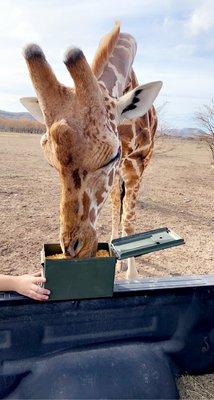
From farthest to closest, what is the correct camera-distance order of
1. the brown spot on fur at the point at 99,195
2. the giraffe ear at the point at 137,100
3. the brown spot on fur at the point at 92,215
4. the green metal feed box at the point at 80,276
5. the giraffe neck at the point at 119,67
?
the giraffe neck at the point at 119,67
the giraffe ear at the point at 137,100
the brown spot on fur at the point at 99,195
the brown spot on fur at the point at 92,215
the green metal feed box at the point at 80,276

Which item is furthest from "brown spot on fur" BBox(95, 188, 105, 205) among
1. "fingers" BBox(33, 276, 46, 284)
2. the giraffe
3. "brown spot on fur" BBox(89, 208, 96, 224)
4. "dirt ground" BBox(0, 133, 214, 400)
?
"dirt ground" BBox(0, 133, 214, 400)

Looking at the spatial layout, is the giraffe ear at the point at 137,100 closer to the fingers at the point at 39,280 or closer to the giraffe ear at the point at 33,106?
the giraffe ear at the point at 33,106

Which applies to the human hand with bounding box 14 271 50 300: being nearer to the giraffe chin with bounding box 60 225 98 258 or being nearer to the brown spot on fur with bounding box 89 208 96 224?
the giraffe chin with bounding box 60 225 98 258

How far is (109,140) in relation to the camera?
8.00 ft

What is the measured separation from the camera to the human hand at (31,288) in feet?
6.92

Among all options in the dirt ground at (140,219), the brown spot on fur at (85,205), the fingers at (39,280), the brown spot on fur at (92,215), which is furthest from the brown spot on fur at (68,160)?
the dirt ground at (140,219)

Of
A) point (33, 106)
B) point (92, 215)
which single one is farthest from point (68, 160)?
point (33, 106)

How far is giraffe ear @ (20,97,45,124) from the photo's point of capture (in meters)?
3.09

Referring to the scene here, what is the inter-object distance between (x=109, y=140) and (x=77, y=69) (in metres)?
0.45

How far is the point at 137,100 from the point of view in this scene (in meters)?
2.89

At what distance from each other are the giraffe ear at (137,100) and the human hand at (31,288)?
4.40 feet

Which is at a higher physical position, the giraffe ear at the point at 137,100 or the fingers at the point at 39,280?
the giraffe ear at the point at 137,100

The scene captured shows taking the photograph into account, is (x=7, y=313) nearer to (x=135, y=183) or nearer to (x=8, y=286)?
(x=8, y=286)

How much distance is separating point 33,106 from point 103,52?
2.31 feet
